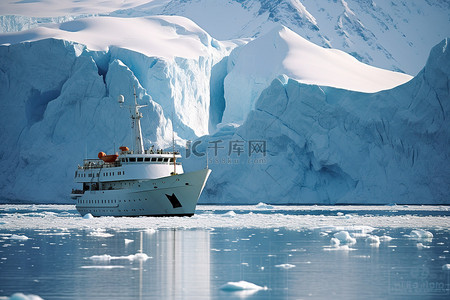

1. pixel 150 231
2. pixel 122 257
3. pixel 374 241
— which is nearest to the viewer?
pixel 122 257

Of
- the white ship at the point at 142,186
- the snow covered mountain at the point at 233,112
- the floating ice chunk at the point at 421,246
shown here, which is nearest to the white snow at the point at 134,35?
the snow covered mountain at the point at 233,112

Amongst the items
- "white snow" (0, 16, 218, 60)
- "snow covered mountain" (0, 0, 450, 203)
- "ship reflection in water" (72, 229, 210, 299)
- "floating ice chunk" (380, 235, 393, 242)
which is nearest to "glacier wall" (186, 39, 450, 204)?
"snow covered mountain" (0, 0, 450, 203)

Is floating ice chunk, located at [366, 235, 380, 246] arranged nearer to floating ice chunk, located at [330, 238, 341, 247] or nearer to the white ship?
floating ice chunk, located at [330, 238, 341, 247]

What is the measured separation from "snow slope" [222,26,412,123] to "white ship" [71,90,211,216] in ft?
57.0

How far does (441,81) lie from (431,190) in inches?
243

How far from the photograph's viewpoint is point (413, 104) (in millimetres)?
40656

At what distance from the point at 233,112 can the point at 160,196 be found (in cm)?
Answer: 2196

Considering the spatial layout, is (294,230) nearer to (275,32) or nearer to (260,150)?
(260,150)

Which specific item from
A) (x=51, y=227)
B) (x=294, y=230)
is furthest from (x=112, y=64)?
(x=294, y=230)

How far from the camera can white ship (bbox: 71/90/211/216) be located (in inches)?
1191

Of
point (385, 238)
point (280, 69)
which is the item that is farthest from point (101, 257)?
point (280, 69)

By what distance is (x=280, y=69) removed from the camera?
48625mm

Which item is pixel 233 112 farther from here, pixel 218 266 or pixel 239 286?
pixel 239 286

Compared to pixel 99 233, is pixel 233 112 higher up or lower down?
higher up
